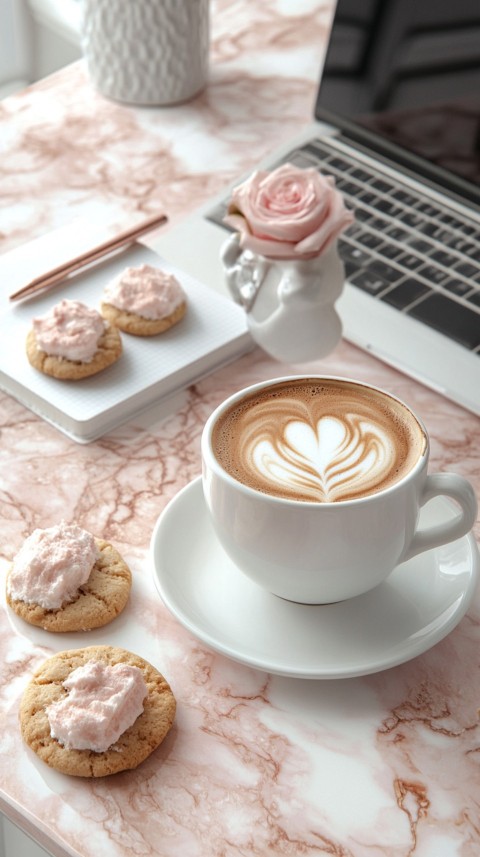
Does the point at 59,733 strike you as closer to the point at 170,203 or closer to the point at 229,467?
the point at 229,467

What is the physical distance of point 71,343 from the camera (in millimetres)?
883

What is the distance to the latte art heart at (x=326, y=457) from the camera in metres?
0.69

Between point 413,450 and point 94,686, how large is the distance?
0.26 meters

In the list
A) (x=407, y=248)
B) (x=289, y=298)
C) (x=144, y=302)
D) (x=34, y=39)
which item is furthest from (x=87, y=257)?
(x=34, y=39)

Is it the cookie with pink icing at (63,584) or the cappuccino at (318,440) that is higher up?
the cappuccino at (318,440)

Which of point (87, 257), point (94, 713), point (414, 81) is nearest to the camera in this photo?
point (94, 713)

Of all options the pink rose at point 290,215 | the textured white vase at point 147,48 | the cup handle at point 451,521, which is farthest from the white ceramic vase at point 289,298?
the textured white vase at point 147,48

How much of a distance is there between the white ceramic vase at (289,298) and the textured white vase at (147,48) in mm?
418

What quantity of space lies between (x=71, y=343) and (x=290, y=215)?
0.22 metres

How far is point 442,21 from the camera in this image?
111 centimetres

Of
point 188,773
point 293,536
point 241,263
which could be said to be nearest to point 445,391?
point 241,263

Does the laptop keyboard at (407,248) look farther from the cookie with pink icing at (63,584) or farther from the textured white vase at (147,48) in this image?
the cookie with pink icing at (63,584)

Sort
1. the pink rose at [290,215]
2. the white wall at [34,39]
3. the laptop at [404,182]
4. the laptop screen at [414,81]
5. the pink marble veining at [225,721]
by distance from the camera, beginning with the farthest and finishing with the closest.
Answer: the white wall at [34,39] < the laptop screen at [414,81] < the laptop at [404,182] < the pink rose at [290,215] < the pink marble veining at [225,721]

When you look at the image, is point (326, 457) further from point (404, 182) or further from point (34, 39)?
point (34, 39)
